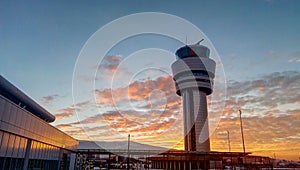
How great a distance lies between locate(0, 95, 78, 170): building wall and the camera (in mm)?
16453

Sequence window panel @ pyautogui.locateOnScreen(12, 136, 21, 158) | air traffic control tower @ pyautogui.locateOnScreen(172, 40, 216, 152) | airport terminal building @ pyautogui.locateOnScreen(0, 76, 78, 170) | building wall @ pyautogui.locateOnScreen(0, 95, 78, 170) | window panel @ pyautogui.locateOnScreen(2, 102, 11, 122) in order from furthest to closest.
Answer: air traffic control tower @ pyautogui.locateOnScreen(172, 40, 216, 152), window panel @ pyautogui.locateOnScreen(12, 136, 21, 158), airport terminal building @ pyautogui.locateOnScreen(0, 76, 78, 170), building wall @ pyautogui.locateOnScreen(0, 95, 78, 170), window panel @ pyautogui.locateOnScreen(2, 102, 11, 122)

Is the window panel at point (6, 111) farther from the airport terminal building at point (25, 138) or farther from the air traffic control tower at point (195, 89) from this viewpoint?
the air traffic control tower at point (195, 89)

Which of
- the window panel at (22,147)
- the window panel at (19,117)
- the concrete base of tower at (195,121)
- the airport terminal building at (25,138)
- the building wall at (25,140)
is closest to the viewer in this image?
the building wall at (25,140)

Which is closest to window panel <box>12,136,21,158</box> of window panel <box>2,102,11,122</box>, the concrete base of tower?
window panel <box>2,102,11,122</box>

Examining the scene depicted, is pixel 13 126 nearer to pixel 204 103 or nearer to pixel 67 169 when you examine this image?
pixel 67 169

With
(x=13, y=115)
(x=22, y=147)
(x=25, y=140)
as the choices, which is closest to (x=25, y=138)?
(x=25, y=140)

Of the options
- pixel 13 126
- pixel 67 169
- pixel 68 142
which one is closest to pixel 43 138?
pixel 13 126

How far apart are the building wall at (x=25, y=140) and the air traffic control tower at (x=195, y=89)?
97057 millimetres

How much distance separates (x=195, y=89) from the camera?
12431 centimetres

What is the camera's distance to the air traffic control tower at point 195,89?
395ft

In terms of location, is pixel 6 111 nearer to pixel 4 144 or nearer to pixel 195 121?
pixel 4 144

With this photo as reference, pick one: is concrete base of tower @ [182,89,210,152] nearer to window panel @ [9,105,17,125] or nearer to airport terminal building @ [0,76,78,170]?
airport terminal building @ [0,76,78,170]

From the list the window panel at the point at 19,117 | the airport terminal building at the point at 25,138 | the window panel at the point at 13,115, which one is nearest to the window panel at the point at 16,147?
the airport terminal building at the point at 25,138

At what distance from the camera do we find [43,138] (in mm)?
24625
